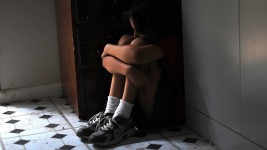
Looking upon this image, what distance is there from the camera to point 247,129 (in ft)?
7.95

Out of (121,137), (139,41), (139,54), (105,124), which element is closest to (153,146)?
(121,137)

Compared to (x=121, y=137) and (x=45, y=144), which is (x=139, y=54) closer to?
(x=121, y=137)

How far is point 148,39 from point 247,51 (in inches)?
32.7

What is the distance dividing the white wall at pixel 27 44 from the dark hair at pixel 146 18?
1219mm

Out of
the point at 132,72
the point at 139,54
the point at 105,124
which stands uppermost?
the point at 139,54

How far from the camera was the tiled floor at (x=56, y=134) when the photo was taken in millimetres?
2842

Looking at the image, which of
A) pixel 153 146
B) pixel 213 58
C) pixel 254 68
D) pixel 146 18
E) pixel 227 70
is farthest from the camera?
pixel 146 18

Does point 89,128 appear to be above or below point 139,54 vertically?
below

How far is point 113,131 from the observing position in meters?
2.90

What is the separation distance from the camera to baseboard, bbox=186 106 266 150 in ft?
8.13

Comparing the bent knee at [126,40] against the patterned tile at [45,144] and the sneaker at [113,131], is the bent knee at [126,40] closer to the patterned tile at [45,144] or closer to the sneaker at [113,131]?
the sneaker at [113,131]

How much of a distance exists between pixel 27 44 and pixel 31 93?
1.48 ft

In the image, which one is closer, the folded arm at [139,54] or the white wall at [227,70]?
the white wall at [227,70]

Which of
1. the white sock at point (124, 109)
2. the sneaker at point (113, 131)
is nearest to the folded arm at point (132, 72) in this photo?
the white sock at point (124, 109)
